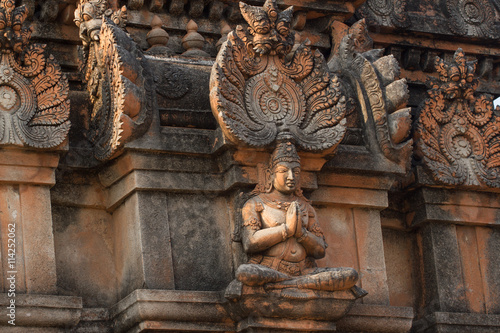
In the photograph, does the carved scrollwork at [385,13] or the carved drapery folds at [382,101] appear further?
the carved scrollwork at [385,13]

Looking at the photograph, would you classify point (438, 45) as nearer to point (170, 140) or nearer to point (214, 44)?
point (214, 44)

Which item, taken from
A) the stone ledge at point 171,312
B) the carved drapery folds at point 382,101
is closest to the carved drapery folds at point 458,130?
the carved drapery folds at point 382,101

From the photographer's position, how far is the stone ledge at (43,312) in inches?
423

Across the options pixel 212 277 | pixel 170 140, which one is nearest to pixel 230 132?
pixel 170 140

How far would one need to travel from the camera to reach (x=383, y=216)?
13.3 metres

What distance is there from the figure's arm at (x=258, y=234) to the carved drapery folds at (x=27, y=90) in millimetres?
1842

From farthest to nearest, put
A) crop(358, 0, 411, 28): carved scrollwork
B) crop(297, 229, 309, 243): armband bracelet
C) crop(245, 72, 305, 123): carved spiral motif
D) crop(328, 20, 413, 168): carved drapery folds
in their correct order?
crop(358, 0, 411, 28): carved scrollwork, crop(328, 20, 413, 168): carved drapery folds, crop(245, 72, 305, 123): carved spiral motif, crop(297, 229, 309, 243): armband bracelet

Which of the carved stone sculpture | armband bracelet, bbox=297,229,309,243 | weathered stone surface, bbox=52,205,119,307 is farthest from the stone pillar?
armband bracelet, bbox=297,229,309,243

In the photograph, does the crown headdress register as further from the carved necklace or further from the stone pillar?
the stone pillar

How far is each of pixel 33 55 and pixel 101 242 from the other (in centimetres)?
186

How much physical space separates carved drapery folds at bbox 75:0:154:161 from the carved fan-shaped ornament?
0.68 m

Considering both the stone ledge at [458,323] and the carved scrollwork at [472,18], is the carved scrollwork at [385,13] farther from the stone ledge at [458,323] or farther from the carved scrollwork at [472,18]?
the stone ledge at [458,323]

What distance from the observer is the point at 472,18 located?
1483 centimetres

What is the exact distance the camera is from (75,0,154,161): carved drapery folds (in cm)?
1138
